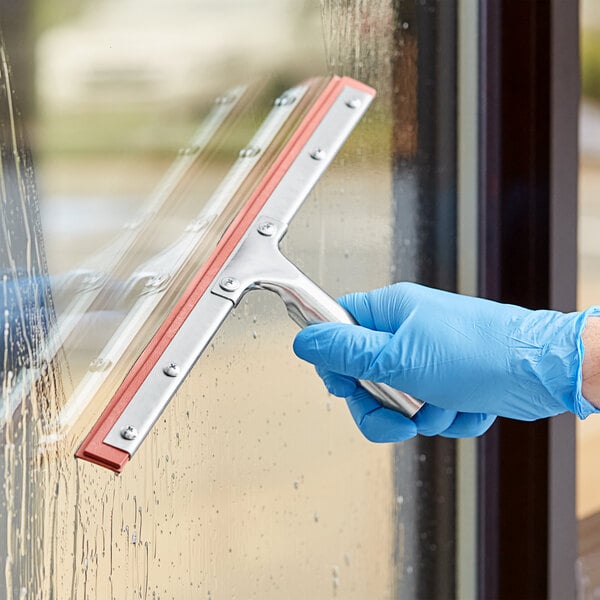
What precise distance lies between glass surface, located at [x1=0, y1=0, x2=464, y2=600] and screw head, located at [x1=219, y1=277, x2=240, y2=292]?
93 mm

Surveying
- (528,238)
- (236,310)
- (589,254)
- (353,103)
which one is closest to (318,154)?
(353,103)

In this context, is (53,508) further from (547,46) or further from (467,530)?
(547,46)

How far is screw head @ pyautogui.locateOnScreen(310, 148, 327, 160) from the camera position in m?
0.66

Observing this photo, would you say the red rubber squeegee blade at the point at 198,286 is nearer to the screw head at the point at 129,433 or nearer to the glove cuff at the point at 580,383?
the screw head at the point at 129,433

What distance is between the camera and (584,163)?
109 cm

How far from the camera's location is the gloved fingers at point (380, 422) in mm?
666

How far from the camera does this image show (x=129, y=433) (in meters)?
0.56

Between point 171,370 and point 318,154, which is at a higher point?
point 318,154

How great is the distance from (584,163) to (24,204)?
2.52 ft

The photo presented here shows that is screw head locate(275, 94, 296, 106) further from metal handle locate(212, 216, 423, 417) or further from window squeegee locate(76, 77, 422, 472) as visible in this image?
metal handle locate(212, 216, 423, 417)

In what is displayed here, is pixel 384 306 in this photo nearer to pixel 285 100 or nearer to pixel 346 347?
pixel 346 347

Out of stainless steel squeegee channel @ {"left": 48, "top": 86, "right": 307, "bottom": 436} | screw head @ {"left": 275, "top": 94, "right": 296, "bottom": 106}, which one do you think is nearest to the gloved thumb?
stainless steel squeegee channel @ {"left": 48, "top": 86, "right": 307, "bottom": 436}

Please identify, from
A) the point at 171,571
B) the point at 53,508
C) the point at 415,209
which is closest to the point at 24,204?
the point at 53,508

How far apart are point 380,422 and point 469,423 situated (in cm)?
9
